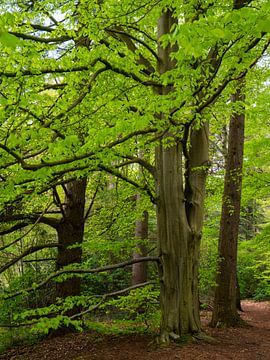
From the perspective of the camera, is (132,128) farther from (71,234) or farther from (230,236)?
(230,236)

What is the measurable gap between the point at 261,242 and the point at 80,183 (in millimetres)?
5425

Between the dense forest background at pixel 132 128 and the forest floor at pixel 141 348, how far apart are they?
14.2 inches

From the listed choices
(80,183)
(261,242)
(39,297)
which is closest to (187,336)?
(80,183)

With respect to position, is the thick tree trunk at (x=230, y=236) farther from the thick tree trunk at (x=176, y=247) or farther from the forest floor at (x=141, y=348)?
the thick tree trunk at (x=176, y=247)

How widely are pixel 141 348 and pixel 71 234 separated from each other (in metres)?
3.17

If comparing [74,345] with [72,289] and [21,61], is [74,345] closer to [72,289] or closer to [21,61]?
[72,289]

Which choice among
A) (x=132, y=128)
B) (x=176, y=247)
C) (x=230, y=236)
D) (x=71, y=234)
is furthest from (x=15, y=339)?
(x=132, y=128)

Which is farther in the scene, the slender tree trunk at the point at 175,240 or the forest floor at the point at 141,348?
the slender tree trunk at the point at 175,240

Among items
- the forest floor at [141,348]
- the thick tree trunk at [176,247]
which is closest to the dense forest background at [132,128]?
the thick tree trunk at [176,247]

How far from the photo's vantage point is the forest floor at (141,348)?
5.33m

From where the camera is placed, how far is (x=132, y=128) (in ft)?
14.1

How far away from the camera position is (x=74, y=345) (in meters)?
7.18

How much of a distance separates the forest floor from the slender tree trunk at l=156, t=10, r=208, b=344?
1.37 ft

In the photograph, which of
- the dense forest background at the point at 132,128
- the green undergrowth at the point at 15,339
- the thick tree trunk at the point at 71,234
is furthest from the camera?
the green undergrowth at the point at 15,339
